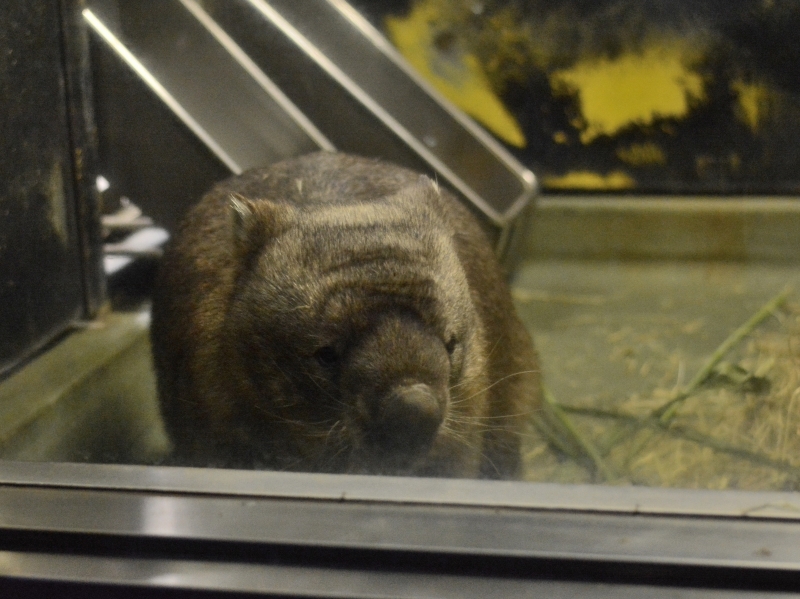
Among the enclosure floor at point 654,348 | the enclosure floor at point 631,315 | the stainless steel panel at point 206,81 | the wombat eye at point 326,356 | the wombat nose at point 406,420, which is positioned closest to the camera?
the wombat nose at point 406,420

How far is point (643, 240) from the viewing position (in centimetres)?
391

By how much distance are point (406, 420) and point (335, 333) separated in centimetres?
28

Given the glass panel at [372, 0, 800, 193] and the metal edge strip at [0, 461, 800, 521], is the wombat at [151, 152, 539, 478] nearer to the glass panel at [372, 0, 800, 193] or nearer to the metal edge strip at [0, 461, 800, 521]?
the metal edge strip at [0, 461, 800, 521]

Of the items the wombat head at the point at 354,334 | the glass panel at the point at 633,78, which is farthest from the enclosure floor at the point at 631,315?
the wombat head at the point at 354,334

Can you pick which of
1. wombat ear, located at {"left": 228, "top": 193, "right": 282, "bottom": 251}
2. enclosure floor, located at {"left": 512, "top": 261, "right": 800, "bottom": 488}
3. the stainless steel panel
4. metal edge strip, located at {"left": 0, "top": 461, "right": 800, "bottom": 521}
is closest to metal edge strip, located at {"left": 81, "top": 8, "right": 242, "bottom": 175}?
the stainless steel panel

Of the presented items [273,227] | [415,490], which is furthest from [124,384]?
[415,490]

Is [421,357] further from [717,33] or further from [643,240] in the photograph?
[643,240]

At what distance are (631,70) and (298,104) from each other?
3.55ft

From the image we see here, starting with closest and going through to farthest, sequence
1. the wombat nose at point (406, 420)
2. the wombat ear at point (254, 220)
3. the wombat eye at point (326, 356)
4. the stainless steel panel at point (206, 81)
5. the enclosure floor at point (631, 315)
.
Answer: the wombat nose at point (406, 420) < the wombat eye at point (326, 356) < the wombat ear at point (254, 220) < the stainless steel panel at point (206, 81) < the enclosure floor at point (631, 315)

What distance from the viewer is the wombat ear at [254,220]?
2.10m

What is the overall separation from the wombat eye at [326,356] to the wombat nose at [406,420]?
0.20 meters

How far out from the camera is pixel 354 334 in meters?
1.79

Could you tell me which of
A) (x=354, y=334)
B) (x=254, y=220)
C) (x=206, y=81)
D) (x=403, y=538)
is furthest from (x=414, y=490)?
(x=206, y=81)

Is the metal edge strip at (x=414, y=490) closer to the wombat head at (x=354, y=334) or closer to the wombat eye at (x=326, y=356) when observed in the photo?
the wombat head at (x=354, y=334)
